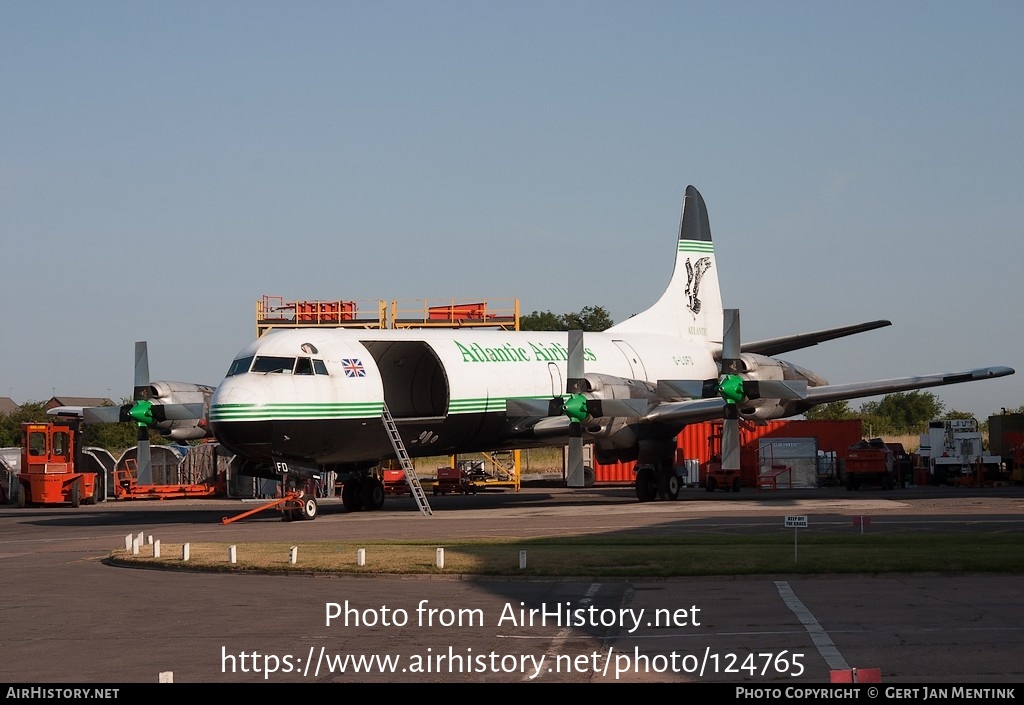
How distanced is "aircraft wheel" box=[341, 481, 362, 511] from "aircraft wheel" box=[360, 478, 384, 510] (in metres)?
0.15

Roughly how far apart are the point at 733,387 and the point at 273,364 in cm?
1289

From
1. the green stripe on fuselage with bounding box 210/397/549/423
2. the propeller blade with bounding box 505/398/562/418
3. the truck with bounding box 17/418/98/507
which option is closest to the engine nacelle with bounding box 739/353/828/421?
the propeller blade with bounding box 505/398/562/418

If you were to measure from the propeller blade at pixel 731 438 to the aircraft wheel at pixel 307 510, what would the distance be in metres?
11.4

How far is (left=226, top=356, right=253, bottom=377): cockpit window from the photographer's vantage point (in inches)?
1213

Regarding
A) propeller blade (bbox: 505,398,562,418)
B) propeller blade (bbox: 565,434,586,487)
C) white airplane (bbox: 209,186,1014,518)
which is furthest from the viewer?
propeller blade (bbox: 505,398,562,418)

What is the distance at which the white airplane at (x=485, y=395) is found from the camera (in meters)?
30.7

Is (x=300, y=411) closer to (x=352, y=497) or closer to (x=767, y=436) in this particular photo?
(x=352, y=497)

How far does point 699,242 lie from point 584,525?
21.0m

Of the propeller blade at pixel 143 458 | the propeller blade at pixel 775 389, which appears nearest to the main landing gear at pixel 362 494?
the propeller blade at pixel 143 458

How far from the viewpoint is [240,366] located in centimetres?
3100

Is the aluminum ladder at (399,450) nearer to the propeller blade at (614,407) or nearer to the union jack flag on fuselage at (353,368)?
the union jack flag on fuselage at (353,368)

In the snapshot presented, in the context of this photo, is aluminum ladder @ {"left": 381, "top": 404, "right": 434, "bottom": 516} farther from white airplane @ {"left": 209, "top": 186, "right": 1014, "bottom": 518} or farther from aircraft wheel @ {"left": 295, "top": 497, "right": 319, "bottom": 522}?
aircraft wheel @ {"left": 295, "top": 497, "right": 319, "bottom": 522}

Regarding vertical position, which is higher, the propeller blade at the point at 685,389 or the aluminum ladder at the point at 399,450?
the propeller blade at the point at 685,389
